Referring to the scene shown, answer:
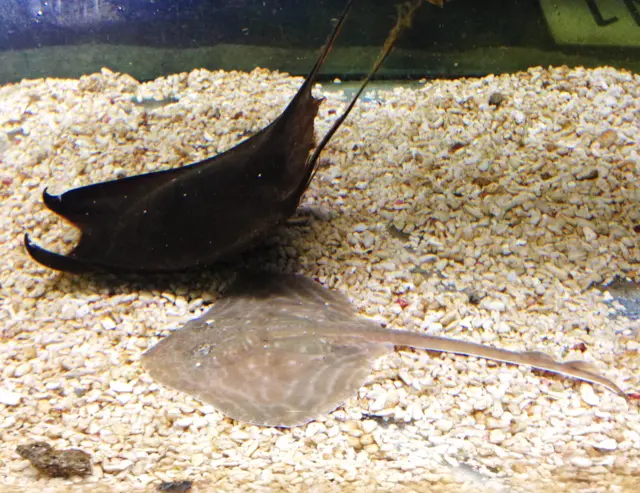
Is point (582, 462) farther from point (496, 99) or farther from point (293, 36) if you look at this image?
point (293, 36)

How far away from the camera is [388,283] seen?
3.48 meters

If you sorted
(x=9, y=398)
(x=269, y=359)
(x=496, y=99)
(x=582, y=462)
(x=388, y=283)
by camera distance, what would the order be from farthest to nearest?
(x=496, y=99)
(x=388, y=283)
(x=269, y=359)
(x=9, y=398)
(x=582, y=462)

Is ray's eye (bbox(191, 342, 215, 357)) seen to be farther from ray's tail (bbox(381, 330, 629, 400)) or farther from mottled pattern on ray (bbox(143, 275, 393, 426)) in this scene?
ray's tail (bbox(381, 330, 629, 400))

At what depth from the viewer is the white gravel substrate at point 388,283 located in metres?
2.19

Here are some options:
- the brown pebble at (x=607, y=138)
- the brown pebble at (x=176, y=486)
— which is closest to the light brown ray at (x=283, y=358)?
the brown pebble at (x=176, y=486)

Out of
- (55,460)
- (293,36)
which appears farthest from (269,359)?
(293,36)

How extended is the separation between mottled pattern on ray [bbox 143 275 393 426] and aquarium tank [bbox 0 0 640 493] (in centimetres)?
2

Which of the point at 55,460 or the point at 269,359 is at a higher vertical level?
the point at 55,460

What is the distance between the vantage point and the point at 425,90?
18.2 ft

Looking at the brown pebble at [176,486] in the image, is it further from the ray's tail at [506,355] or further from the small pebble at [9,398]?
the ray's tail at [506,355]

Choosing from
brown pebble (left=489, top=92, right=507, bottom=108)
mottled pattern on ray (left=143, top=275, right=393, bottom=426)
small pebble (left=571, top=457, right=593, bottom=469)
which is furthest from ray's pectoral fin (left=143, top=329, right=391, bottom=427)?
brown pebble (left=489, top=92, right=507, bottom=108)

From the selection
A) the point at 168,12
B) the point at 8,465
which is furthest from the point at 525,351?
the point at 168,12

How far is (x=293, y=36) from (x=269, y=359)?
4264 millimetres

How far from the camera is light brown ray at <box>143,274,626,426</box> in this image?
256 cm
